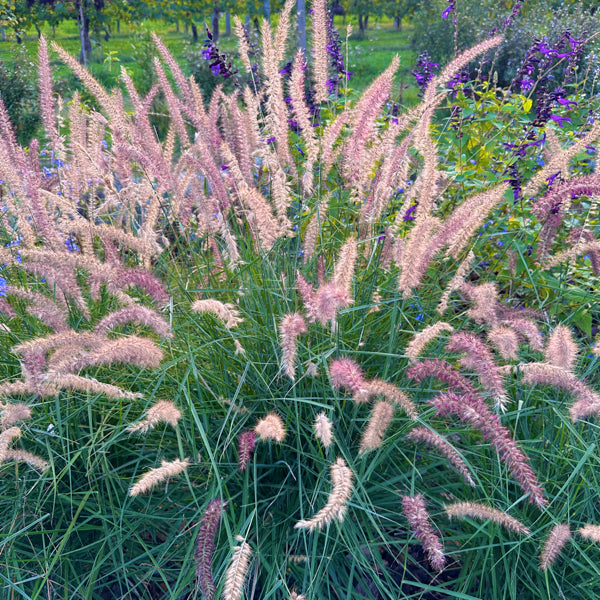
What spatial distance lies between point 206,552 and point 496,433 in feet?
3.10

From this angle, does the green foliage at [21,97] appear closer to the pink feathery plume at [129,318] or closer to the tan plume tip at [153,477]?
the pink feathery plume at [129,318]

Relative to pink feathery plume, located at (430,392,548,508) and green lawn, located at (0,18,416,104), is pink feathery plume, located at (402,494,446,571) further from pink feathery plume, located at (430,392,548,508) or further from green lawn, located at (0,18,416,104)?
green lawn, located at (0,18,416,104)

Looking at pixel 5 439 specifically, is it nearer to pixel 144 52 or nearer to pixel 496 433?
pixel 496 433

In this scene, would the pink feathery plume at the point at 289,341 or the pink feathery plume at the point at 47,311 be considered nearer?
the pink feathery plume at the point at 289,341

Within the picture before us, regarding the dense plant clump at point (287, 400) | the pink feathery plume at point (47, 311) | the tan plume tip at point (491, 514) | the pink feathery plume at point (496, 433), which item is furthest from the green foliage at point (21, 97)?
the tan plume tip at point (491, 514)

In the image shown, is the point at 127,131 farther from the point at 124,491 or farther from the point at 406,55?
the point at 406,55

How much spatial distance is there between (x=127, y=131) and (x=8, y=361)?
48.2 inches

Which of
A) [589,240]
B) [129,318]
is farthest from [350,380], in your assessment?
[589,240]

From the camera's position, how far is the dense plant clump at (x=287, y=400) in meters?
1.93

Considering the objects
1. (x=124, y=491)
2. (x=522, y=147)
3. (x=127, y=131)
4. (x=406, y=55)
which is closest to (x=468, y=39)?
(x=406, y=55)

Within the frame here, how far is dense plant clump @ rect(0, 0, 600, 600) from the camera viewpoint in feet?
6.35

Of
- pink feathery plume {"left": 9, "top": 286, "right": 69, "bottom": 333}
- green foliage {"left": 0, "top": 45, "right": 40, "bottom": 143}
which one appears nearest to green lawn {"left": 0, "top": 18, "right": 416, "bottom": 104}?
green foliage {"left": 0, "top": 45, "right": 40, "bottom": 143}

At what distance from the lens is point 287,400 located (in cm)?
249

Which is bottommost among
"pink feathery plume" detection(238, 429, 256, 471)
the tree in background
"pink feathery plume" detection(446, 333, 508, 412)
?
the tree in background
